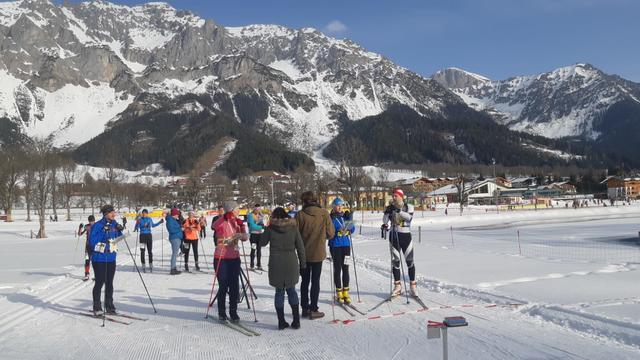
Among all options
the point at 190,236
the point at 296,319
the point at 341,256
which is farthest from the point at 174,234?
the point at 296,319

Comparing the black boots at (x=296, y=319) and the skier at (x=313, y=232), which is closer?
the black boots at (x=296, y=319)

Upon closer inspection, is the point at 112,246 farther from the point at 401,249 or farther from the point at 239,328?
the point at 401,249

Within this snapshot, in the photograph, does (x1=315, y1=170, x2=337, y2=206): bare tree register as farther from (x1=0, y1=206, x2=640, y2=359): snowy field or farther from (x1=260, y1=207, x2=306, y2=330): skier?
(x1=260, y1=207, x2=306, y2=330): skier

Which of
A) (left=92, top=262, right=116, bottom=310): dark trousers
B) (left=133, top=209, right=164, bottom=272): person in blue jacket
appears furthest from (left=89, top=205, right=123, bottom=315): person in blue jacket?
(left=133, top=209, right=164, bottom=272): person in blue jacket

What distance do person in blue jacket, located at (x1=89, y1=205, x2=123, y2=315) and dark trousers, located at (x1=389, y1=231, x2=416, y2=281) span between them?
15.7 ft

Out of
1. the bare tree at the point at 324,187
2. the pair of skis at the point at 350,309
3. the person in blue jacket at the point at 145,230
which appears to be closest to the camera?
the pair of skis at the point at 350,309

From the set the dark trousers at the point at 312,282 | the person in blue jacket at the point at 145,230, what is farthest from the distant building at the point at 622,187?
the dark trousers at the point at 312,282

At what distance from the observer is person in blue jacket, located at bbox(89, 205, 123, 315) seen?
8.83m

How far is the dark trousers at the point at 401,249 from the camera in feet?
30.6

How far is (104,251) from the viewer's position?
8.88 metres

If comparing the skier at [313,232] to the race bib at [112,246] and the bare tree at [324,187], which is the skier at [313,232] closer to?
the race bib at [112,246]

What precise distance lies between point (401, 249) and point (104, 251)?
200 inches

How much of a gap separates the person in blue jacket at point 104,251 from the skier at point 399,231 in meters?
4.60

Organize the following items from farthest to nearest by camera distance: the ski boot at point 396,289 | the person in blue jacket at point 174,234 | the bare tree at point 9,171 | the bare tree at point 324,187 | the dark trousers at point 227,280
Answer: the bare tree at point 324,187 → the bare tree at point 9,171 → the person in blue jacket at point 174,234 → the ski boot at point 396,289 → the dark trousers at point 227,280
